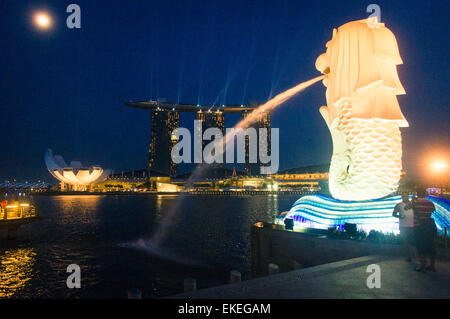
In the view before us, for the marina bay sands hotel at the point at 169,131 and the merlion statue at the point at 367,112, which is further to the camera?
the marina bay sands hotel at the point at 169,131

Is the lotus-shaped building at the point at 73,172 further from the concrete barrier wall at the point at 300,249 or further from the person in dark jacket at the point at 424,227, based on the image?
the person in dark jacket at the point at 424,227

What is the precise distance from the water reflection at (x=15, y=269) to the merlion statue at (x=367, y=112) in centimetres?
1138

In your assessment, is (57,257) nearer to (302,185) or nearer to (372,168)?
→ (372,168)

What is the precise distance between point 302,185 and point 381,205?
119040 mm

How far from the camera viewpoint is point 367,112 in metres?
12.5

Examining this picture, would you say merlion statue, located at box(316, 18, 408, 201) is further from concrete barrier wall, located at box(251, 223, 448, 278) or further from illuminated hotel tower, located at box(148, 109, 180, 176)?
illuminated hotel tower, located at box(148, 109, 180, 176)

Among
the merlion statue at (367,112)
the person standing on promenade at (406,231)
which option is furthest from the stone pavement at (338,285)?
the merlion statue at (367,112)

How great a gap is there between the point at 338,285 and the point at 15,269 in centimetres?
1375

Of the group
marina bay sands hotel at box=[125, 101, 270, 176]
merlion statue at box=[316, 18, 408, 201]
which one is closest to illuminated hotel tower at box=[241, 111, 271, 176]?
marina bay sands hotel at box=[125, 101, 270, 176]

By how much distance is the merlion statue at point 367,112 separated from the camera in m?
12.4

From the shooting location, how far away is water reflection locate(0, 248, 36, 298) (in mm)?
12203

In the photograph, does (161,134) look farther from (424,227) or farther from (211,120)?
(424,227)

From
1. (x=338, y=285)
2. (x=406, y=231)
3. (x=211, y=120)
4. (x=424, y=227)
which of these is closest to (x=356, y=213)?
(x=406, y=231)

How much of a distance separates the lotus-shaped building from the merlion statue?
98477mm
